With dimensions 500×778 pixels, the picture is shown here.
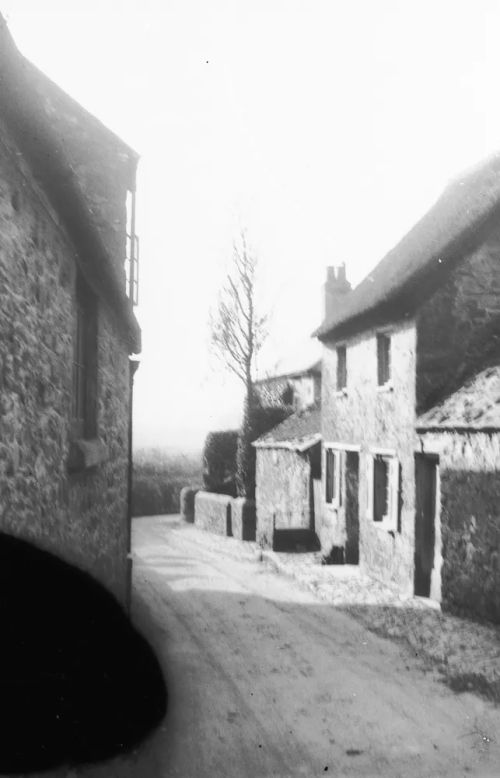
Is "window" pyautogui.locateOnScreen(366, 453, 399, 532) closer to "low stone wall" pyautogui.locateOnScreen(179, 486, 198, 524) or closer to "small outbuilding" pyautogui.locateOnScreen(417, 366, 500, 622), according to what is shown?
"small outbuilding" pyautogui.locateOnScreen(417, 366, 500, 622)

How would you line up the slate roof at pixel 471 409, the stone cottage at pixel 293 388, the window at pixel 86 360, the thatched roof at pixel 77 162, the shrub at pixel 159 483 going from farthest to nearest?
the shrub at pixel 159 483 → the stone cottage at pixel 293 388 → the slate roof at pixel 471 409 → the window at pixel 86 360 → the thatched roof at pixel 77 162

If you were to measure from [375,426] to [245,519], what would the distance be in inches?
351

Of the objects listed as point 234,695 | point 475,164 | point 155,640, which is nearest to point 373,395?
point 475,164

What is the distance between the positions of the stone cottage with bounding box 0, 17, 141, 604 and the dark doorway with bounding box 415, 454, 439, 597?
545cm

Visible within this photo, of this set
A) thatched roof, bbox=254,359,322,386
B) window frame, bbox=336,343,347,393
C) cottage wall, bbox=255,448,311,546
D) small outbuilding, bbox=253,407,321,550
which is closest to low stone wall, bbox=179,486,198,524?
cottage wall, bbox=255,448,311,546

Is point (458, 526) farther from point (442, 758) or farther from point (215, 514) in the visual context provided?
point (215, 514)

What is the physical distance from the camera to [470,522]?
10477 mm

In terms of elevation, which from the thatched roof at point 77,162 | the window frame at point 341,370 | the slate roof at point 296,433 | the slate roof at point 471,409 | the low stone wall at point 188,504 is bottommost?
the low stone wall at point 188,504

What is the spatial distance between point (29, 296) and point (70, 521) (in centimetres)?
223

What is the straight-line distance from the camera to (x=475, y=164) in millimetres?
15852

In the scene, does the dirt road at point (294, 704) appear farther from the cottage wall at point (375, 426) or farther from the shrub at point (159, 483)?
the shrub at point (159, 483)

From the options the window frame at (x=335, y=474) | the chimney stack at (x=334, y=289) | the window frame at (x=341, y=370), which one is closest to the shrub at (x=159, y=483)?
the chimney stack at (x=334, y=289)

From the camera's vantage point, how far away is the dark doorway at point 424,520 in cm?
1218

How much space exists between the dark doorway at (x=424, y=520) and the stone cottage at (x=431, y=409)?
2 centimetres
